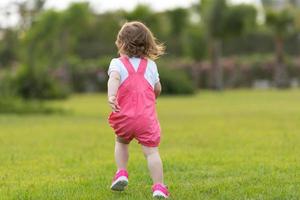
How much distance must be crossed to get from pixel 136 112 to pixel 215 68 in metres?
47.5

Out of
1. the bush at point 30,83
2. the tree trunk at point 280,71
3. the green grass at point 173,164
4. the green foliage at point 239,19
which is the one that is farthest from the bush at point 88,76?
the green grass at point 173,164

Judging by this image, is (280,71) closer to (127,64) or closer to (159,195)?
(127,64)

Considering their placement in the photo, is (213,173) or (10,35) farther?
(10,35)

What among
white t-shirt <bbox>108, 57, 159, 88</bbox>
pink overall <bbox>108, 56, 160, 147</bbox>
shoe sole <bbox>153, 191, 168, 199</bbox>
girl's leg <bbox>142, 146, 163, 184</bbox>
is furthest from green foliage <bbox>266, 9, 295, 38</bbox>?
shoe sole <bbox>153, 191, 168, 199</bbox>

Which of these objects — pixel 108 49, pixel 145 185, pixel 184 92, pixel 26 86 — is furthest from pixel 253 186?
pixel 108 49

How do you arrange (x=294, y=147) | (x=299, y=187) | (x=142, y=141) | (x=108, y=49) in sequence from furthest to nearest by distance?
(x=108, y=49)
(x=294, y=147)
(x=299, y=187)
(x=142, y=141)

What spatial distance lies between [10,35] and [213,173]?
2523cm

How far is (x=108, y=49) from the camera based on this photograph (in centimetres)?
6688

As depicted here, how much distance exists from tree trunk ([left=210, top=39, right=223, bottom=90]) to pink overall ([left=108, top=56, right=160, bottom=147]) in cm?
4568

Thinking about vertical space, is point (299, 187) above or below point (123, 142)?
below

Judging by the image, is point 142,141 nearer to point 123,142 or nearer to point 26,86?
point 123,142

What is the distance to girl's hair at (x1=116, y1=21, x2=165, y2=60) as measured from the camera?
6387mm

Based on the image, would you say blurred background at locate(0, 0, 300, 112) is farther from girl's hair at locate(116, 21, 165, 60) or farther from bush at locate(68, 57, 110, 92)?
girl's hair at locate(116, 21, 165, 60)

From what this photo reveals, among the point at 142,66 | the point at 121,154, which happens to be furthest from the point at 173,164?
the point at 142,66
